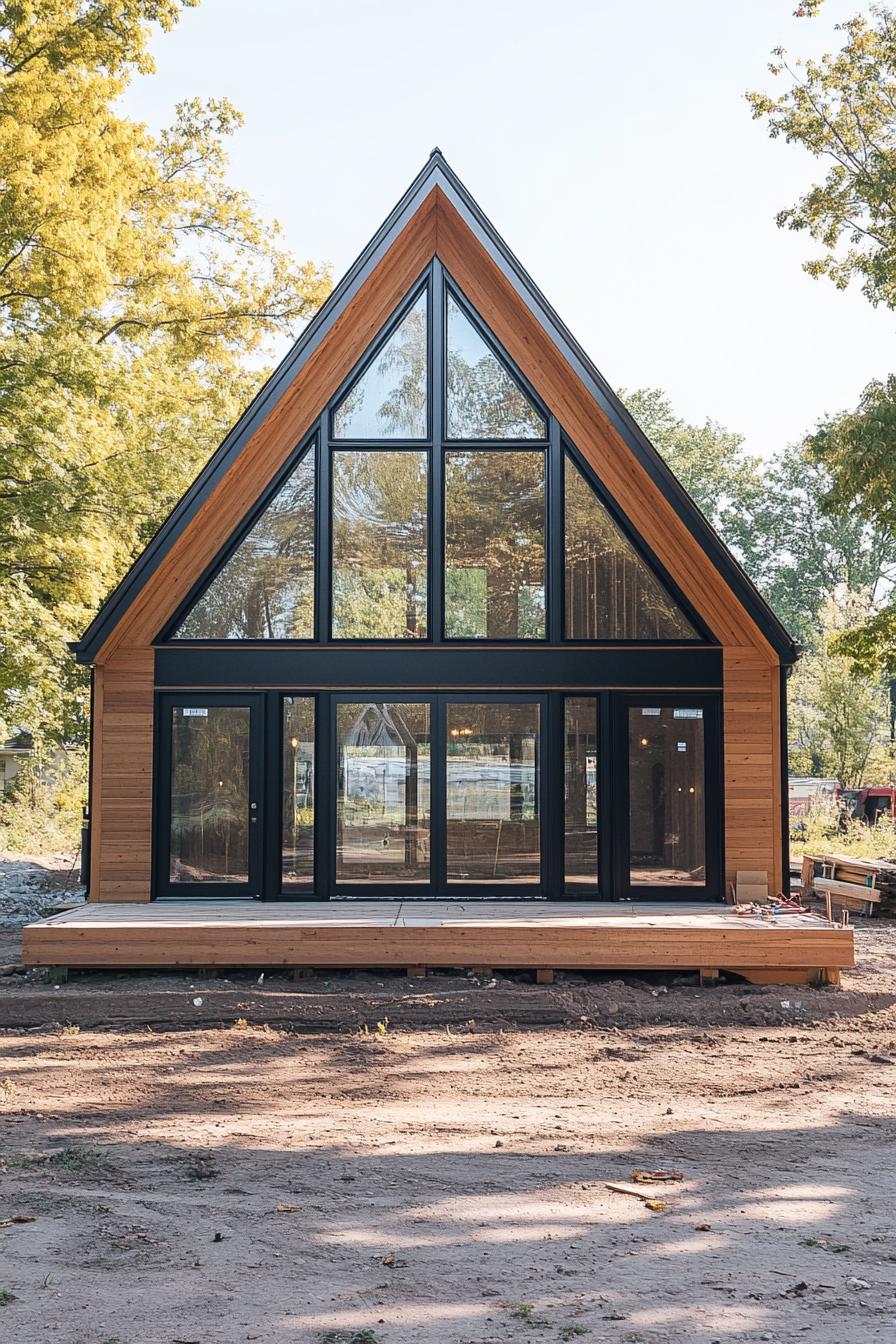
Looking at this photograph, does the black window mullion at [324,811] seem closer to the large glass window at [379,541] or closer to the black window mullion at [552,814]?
the large glass window at [379,541]

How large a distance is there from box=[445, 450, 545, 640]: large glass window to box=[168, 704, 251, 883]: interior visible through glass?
8.17ft

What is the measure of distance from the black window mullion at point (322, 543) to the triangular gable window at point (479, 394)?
1.23 m

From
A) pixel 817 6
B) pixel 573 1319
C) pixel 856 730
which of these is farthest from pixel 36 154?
pixel 856 730

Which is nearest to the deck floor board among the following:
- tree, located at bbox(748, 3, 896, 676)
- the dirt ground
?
the dirt ground

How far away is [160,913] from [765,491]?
46.2 metres

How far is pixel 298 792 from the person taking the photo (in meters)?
11.3

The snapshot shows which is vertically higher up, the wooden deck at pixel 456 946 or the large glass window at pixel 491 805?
the large glass window at pixel 491 805

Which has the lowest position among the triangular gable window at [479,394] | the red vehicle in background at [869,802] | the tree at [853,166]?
the red vehicle in background at [869,802]

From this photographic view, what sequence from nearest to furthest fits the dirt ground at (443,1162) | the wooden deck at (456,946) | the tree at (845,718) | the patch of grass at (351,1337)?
the patch of grass at (351,1337), the dirt ground at (443,1162), the wooden deck at (456,946), the tree at (845,718)

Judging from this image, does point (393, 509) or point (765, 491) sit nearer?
point (393, 509)

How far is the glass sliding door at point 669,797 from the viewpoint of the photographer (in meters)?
11.2

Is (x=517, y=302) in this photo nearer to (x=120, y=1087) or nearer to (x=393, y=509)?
(x=393, y=509)

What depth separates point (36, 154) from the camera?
13867 mm

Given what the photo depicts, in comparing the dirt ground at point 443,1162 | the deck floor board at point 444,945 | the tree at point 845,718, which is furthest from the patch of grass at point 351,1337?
the tree at point 845,718
